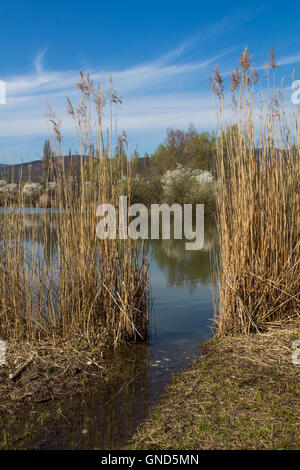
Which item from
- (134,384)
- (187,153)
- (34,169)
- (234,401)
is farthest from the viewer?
(187,153)

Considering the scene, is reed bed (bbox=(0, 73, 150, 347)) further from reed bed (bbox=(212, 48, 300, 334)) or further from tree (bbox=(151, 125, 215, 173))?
tree (bbox=(151, 125, 215, 173))

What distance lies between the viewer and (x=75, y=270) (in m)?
3.01

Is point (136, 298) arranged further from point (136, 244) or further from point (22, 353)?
point (22, 353)

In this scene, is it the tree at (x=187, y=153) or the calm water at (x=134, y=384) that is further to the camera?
the tree at (x=187, y=153)

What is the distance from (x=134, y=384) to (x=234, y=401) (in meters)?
0.65

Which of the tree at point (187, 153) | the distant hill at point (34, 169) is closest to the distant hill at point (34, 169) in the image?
the distant hill at point (34, 169)

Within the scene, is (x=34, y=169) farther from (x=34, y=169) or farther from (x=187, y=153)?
(x=187, y=153)

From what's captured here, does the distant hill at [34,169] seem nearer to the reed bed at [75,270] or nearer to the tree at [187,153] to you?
the reed bed at [75,270]

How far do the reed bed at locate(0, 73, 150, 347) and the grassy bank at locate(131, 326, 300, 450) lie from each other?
732 millimetres

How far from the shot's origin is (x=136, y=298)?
127 inches

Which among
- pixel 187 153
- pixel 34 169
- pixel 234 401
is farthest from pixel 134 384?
pixel 187 153

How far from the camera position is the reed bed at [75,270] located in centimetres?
300

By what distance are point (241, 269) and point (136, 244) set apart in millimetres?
825

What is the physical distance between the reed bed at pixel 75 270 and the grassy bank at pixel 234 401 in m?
0.73
